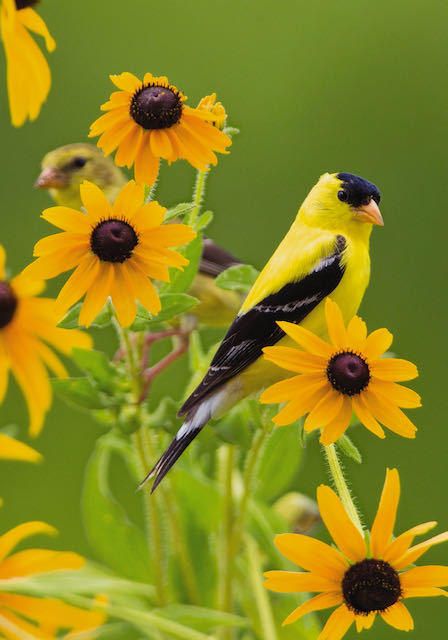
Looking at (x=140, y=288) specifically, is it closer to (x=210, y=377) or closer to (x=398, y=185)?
(x=210, y=377)

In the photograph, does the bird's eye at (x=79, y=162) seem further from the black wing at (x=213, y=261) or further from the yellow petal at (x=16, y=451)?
the yellow petal at (x=16, y=451)

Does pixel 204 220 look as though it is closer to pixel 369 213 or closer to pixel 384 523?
pixel 369 213

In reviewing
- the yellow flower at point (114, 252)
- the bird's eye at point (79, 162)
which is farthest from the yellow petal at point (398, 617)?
the bird's eye at point (79, 162)

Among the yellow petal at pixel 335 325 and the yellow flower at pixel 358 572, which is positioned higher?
the yellow petal at pixel 335 325

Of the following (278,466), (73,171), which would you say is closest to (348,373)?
(278,466)

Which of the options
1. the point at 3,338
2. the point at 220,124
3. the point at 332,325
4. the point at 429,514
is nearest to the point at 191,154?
the point at 220,124
